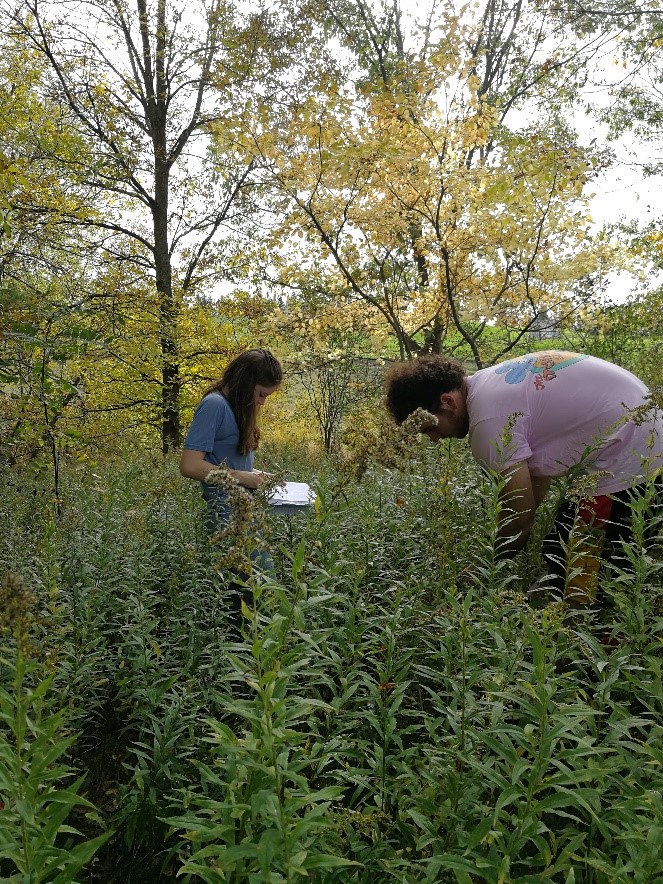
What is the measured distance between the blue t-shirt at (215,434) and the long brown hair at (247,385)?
0.13 feet

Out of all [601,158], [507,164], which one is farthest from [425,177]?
[601,158]

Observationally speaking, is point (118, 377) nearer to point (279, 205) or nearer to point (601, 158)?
point (279, 205)

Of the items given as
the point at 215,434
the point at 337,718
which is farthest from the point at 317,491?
the point at 215,434

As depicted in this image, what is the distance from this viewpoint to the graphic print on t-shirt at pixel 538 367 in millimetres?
2723

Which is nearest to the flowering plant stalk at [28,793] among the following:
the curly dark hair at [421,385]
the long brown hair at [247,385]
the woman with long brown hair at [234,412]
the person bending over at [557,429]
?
the person bending over at [557,429]

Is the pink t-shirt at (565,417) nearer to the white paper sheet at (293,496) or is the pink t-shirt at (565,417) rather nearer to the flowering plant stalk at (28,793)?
the white paper sheet at (293,496)

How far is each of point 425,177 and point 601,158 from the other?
131 cm

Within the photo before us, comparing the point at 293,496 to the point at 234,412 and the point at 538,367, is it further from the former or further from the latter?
the point at 538,367

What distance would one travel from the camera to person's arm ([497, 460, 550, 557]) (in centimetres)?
247

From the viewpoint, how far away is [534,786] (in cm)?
131

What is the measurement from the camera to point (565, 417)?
2.67 meters

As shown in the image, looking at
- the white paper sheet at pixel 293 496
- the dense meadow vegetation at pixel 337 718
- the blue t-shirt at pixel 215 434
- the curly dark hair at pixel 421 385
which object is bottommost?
the dense meadow vegetation at pixel 337 718

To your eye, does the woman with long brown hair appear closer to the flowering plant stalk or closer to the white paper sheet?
the white paper sheet

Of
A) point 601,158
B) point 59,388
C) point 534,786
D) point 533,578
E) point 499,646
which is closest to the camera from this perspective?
point 534,786
